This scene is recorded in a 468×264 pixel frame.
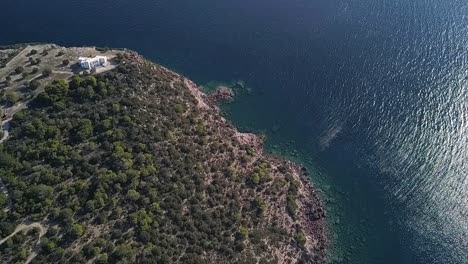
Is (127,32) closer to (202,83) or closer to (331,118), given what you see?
(202,83)

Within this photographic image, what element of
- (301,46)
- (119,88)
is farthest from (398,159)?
(119,88)

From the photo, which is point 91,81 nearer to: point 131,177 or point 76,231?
point 131,177

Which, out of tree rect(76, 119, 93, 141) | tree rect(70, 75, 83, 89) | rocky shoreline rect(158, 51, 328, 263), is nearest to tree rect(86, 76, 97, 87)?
tree rect(70, 75, 83, 89)

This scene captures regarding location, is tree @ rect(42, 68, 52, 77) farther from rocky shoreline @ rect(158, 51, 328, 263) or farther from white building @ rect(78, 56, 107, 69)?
rocky shoreline @ rect(158, 51, 328, 263)

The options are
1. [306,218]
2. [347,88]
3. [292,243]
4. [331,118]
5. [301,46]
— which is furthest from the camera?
[301,46]

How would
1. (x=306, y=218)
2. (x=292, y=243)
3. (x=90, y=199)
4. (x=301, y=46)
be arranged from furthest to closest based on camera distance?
(x=301, y=46), (x=306, y=218), (x=292, y=243), (x=90, y=199)

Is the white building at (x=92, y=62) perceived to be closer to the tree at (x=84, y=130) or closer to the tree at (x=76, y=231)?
the tree at (x=84, y=130)
